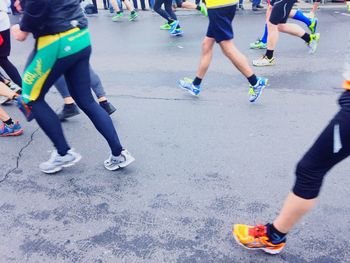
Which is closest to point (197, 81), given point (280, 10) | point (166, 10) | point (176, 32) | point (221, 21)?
point (221, 21)

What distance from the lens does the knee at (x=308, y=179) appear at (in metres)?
1.90

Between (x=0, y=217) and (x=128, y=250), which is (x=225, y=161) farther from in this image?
(x=0, y=217)

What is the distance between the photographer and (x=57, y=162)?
3.19 meters

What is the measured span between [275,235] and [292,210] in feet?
0.79

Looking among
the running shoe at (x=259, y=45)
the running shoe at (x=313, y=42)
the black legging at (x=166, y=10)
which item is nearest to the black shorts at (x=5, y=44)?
the running shoe at (x=259, y=45)

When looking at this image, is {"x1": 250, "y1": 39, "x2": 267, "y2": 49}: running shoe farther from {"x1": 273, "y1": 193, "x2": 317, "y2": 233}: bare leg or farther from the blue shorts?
{"x1": 273, "y1": 193, "x2": 317, "y2": 233}: bare leg

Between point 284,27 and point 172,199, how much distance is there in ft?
13.0

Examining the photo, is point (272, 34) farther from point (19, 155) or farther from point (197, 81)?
point (19, 155)

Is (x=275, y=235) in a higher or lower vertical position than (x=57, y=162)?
higher

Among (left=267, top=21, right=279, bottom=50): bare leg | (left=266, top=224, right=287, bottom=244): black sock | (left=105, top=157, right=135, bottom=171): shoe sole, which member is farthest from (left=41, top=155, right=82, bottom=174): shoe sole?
(left=267, top=21, right=279, bottom=50): bare leg

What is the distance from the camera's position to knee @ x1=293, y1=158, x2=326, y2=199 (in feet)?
6.23

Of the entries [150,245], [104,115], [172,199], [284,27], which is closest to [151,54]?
[284,27]

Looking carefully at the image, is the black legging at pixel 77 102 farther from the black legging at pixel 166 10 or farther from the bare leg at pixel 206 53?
the black legging at pixel 166 10

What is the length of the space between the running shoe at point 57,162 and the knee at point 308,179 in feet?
6.40
